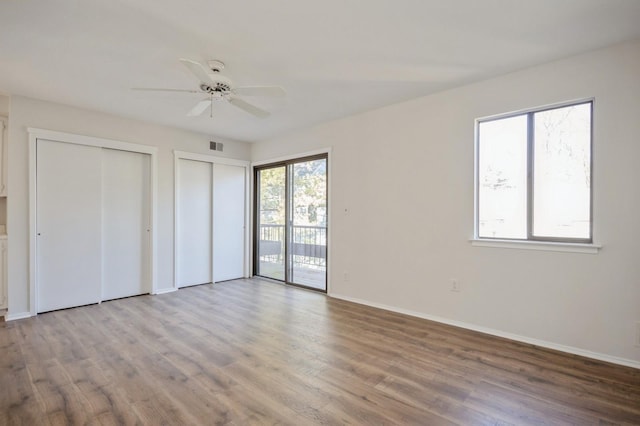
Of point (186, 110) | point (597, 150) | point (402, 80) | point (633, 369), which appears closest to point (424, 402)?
point (633, 369)

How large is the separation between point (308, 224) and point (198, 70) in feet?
10.4

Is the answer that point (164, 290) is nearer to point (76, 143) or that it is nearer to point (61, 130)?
point (76, 143)

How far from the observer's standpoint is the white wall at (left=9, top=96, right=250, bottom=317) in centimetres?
368

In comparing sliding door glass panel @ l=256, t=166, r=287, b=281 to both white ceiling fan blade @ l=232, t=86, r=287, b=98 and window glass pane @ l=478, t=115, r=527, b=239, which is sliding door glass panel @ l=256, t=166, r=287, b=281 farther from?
window glass pane @ l=478, t=115, r=527, b=239

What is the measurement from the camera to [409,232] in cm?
389

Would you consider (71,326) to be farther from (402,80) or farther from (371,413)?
(402,80)

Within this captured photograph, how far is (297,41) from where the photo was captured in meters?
2.54

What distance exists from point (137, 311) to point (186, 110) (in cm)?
269

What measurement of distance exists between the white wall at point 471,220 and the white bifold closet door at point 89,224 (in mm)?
2754

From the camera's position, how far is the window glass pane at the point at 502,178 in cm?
317

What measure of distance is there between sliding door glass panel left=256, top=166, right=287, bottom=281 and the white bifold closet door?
2.01 meters

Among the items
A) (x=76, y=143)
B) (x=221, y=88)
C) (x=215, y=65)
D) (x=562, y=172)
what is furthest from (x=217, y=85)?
(x=562, y=172)

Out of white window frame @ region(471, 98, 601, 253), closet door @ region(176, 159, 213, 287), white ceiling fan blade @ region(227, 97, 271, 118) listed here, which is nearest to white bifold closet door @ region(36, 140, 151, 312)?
closet door @ region(176, 159, 213, 287)

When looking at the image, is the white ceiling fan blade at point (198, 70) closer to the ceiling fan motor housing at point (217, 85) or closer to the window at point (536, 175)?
the ceiling fan motor housing at point (217, 85)
